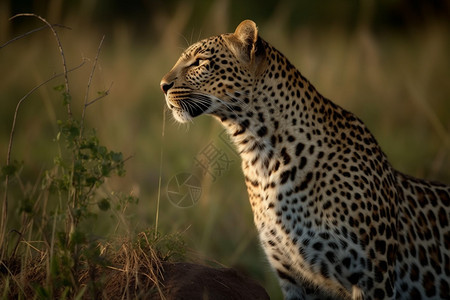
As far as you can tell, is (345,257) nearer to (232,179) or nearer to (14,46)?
(232,179)

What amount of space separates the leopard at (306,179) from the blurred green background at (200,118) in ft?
3.17

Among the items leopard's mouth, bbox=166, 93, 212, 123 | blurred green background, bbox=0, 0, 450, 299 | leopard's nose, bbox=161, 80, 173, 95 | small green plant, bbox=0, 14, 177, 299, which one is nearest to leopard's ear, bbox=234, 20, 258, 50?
leopard's mouth, bbox=166, 93, 212, 123

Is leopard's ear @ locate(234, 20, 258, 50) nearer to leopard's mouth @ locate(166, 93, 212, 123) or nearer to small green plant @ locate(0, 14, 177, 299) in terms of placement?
leopard's mouth @ locate(166, 93, 212, 123)

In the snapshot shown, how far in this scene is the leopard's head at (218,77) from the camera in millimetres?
5328

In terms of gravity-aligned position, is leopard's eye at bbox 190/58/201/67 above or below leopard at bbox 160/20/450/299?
above

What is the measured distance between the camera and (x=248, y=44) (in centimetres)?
543

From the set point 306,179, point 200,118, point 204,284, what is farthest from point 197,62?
point 200,118

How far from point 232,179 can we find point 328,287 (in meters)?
4.66

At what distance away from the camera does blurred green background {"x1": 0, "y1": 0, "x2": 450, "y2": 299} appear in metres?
8.49

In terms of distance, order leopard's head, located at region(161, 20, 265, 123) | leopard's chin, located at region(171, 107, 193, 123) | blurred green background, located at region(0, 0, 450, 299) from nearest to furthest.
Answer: leopard's head, located at region(161, 20, 265, 123)
leopard's chin, located at region(171, 107, 193, 123)
blurred green background, located at region(0, 0, 450, 299)

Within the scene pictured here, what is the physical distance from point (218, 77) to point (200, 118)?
6.19 metres

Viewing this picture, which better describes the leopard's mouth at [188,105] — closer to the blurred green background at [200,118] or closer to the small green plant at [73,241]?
the small green plant at [73,241]

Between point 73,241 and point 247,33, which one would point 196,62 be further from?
point 73,241

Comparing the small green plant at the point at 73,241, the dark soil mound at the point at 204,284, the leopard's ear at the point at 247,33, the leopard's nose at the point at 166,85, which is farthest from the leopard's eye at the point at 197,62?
the dark soil mound at the point at 204,284
